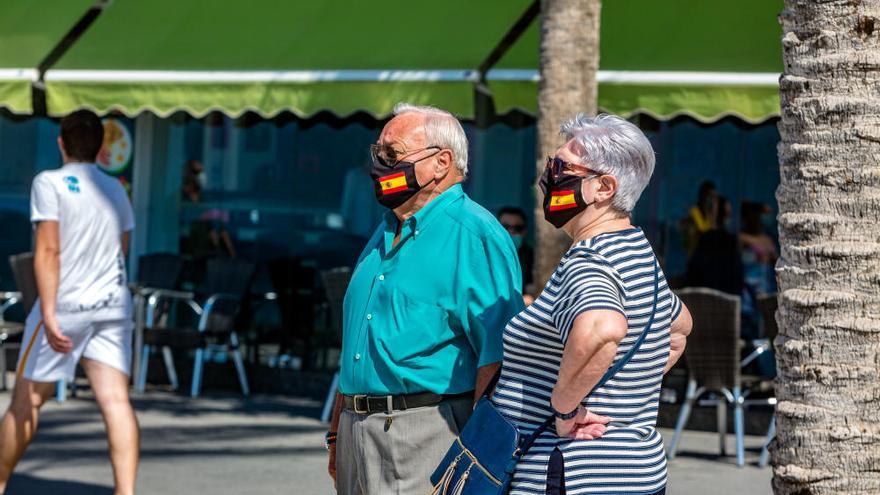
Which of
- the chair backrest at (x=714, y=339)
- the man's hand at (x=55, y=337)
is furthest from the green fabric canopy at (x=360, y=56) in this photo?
the man's hand at (x=55, y=337)

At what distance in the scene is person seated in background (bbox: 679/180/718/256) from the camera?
12234 mm

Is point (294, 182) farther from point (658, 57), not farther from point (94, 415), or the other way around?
point (658, 57)

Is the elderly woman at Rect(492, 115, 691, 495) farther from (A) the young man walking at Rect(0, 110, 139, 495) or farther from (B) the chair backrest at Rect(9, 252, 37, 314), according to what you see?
(B) the chair backrest at Rect(9, 252, 37, 314)

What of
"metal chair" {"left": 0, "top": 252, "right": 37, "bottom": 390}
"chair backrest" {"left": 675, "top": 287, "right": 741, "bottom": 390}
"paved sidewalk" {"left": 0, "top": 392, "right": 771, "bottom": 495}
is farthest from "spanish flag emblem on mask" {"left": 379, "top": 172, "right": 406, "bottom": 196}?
"metal chair" {"left": 0, "top": 252, "right": 37, "bottom": 390}

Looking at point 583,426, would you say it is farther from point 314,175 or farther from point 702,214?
point 314,175

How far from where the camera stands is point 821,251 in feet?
11.3

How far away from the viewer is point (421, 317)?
397cm

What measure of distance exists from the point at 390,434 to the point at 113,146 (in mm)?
9678

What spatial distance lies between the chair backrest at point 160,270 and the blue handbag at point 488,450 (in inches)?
350

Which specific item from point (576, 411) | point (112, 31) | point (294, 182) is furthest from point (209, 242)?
point (576, 411)

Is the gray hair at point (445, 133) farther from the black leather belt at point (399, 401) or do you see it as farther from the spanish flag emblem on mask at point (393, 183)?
the black leather belt at point (399, 401)

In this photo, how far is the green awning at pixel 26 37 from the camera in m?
10.9

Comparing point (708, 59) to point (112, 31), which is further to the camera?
point (112, 31)

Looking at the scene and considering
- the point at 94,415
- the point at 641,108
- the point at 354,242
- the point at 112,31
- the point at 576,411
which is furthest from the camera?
the point at 354,242
